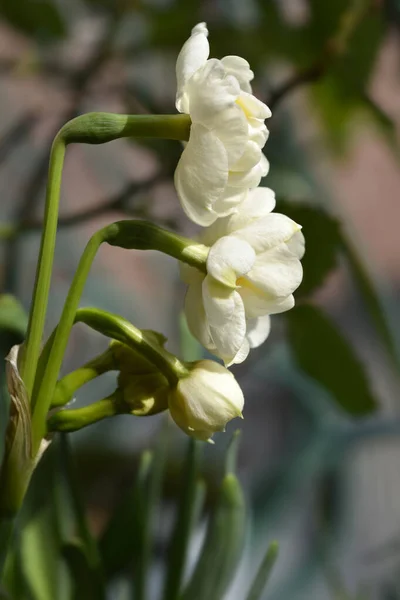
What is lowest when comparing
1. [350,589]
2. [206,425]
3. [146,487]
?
[350,589]

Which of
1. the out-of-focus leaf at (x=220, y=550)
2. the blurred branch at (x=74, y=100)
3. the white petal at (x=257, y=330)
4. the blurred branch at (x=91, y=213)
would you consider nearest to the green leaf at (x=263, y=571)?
the out-of-focus leaf at (x=220, y=550)

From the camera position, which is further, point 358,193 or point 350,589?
point 358,193

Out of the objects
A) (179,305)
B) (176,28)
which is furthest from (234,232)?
(179,305)

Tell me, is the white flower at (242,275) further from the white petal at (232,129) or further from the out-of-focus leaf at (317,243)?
the out-of-focus leaf at (317,243)

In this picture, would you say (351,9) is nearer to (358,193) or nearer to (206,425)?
(206,425)

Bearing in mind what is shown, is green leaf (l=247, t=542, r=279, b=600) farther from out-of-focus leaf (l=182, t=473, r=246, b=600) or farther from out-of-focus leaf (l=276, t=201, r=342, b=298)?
out-of-focus leaf (l=276, t=201, r=342, b=298)

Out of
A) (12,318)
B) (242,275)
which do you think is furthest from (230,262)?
(12,318)

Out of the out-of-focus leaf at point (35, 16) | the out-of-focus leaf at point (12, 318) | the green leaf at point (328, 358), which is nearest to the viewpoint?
the out-of-focus leaf at point (12, 318)

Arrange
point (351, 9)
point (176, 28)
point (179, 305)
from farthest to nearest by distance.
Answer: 1. point (179, 305)
2. point (176, 28)
3. point (351, 9)
